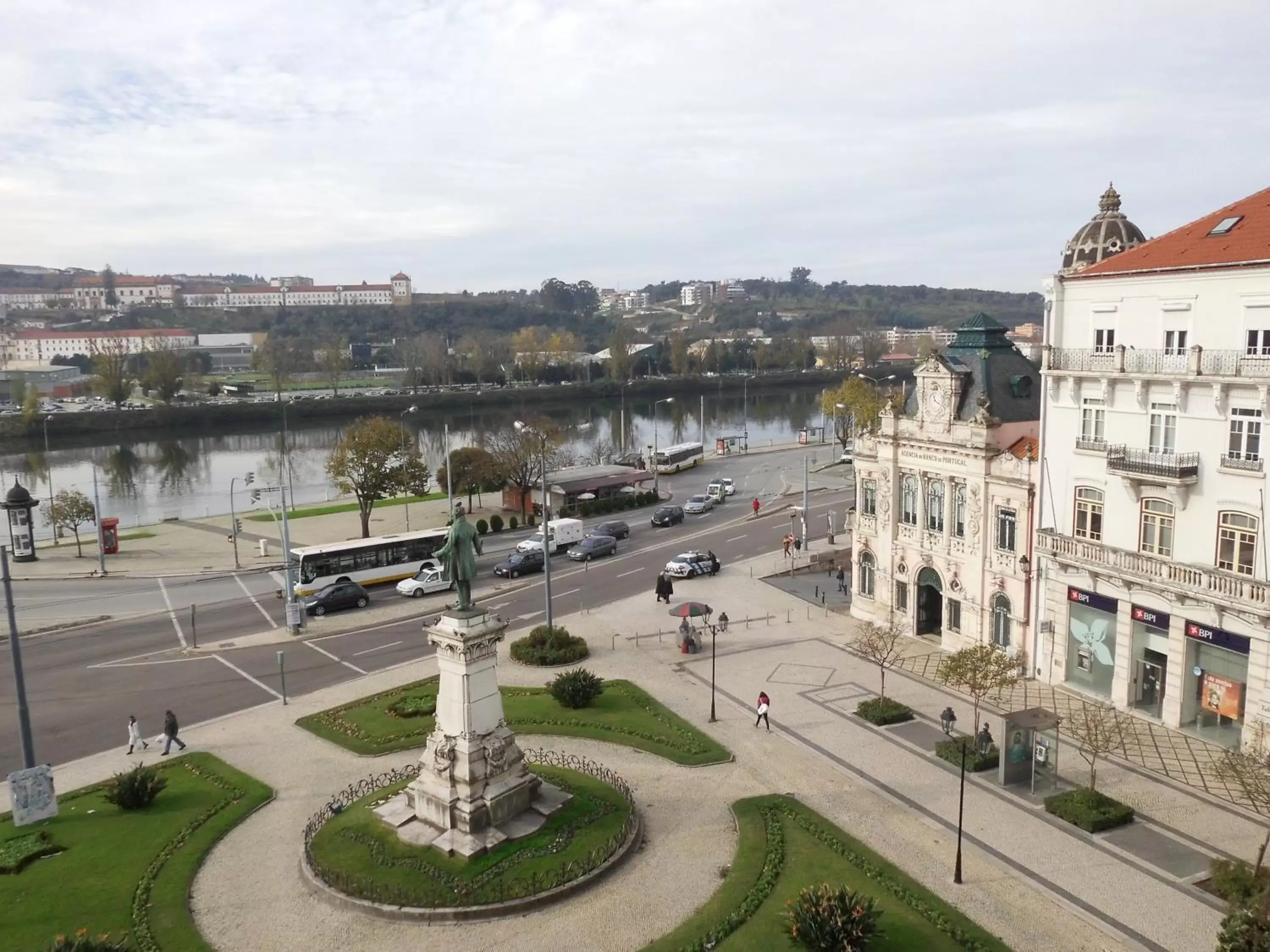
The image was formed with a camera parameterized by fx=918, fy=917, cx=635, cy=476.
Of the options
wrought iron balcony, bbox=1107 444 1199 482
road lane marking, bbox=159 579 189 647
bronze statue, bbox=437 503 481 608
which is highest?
wrought iron balcony, bbox=1107 444 1199 482

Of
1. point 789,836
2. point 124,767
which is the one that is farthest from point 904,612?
point 124,767

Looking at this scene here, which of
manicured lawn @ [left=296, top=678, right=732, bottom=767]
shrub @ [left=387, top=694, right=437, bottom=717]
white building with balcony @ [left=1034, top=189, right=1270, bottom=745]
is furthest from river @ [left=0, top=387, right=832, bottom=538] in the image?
white building with balcony @ [left=1034, top=189, right=1270, bottom=745]

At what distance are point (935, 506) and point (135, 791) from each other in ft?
95.3

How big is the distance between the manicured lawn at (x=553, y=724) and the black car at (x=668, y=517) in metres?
30.8

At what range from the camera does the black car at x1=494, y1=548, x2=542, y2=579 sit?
162 ft

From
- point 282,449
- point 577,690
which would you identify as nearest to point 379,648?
point 577,690

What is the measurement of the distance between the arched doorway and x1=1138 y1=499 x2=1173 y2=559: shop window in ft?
32.9

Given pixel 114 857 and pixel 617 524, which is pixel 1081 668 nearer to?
pixel 114 857

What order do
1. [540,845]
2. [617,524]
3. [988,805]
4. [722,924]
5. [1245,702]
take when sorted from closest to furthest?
[722,924]
[540,845]
[988,805]
[1245,702]
[617,524]

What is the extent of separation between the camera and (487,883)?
19.2 m

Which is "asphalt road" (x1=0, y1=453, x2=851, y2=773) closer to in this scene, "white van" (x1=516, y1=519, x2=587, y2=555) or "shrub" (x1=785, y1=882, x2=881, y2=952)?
"white van" (x1=516, y1=519, x2=587, y2=555)

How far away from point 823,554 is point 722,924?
111 feet

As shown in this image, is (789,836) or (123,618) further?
(123,618)

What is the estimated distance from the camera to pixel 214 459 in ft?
354
